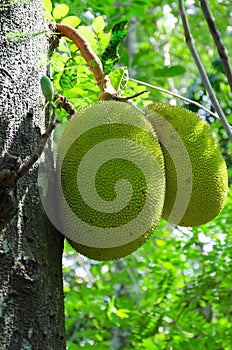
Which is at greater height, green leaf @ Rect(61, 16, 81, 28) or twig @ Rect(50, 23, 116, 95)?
green leaf @ Rect(61, 16, 81, 28)

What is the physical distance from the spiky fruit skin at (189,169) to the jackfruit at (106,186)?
0.11 meters

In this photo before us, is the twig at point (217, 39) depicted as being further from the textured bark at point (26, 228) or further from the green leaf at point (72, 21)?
the green leaf at point (72, 21)

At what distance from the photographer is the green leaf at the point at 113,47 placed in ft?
3.62

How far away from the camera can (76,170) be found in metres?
1.03

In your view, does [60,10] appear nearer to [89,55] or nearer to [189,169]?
[89,55]

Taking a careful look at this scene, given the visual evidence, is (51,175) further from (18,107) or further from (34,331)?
(34,331)

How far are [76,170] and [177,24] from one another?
5.58m

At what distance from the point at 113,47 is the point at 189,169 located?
29 cm

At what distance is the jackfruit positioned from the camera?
3.32 feet

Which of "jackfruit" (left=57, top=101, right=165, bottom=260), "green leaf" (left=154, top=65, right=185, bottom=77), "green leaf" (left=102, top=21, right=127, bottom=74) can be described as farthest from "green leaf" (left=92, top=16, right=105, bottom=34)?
"green leaf" (left=154, top=65, right=185, bottom=77)

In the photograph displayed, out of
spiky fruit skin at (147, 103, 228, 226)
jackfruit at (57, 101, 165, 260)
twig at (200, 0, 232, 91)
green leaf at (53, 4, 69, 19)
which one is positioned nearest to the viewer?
twig at (200, 0, 232, 91)

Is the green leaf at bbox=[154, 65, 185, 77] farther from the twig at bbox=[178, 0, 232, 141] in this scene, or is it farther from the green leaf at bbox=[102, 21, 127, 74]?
the twig at bbox=[178, 0, 232, 141]

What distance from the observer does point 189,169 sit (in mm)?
1193

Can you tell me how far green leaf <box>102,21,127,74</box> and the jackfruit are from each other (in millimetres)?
129
